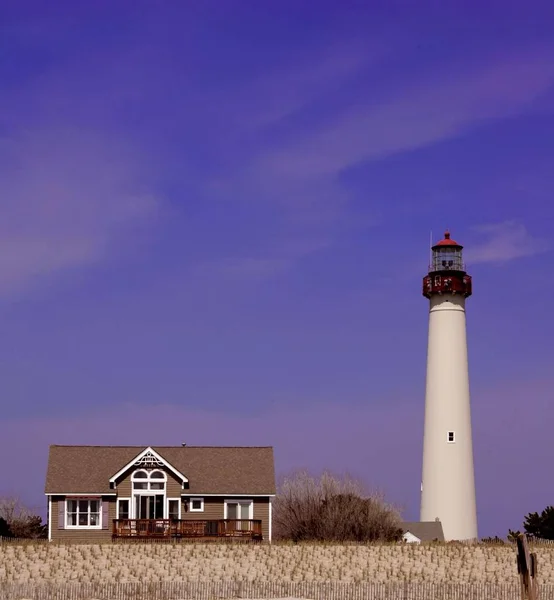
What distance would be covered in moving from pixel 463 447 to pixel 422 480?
2682 mm

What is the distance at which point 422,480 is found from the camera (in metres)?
66.2

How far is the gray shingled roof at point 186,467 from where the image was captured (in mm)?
62812

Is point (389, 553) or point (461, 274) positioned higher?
point (461, 274)

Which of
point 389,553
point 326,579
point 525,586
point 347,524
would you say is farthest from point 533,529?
point 525,586

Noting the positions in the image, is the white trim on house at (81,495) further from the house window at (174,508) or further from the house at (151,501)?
the house window at (174,508)

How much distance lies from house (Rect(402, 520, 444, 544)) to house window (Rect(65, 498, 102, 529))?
1489 centimetres

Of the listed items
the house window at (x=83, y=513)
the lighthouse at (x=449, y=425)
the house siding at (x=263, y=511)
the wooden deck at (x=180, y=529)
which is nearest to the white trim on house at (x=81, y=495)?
the house window at (x=83, y=513)

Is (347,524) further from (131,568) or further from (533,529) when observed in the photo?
(131,568)

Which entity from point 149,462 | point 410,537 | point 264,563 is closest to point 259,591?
point 264,563

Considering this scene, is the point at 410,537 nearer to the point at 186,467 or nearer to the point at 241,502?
the point at 241,502

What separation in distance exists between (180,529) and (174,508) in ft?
4.61

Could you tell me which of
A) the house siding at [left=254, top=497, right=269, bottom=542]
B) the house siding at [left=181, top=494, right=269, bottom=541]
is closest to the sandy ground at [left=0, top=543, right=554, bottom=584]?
the house siding at [left=181, top=494, right=269, bottom=541]

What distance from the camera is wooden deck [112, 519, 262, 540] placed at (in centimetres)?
6091

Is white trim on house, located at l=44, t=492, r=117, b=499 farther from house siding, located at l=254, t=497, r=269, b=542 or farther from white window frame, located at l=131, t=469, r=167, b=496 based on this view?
house siding, located at l=254, t=497, r=269, b=542
